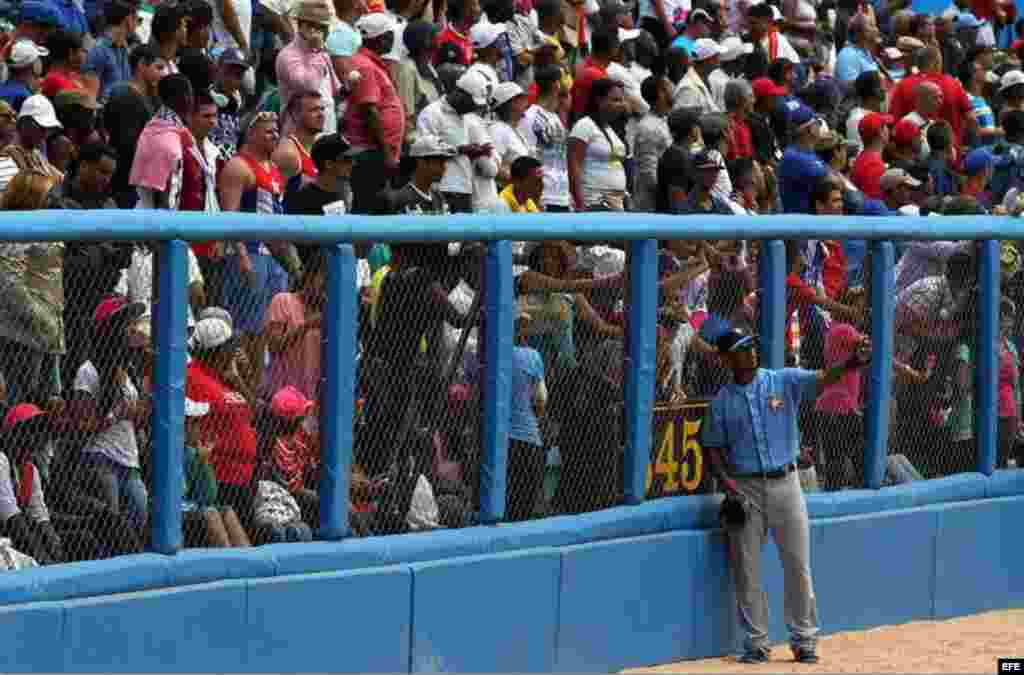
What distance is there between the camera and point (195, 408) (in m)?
9.71

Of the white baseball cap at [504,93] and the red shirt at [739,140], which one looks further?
the red shirt at [739,140]

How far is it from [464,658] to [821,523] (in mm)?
2779

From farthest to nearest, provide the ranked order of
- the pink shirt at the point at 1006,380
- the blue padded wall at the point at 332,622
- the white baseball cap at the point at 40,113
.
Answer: the pink shirt at the point at 1006,380 → the white baseball cap at the point at 40,113 → the blue padded wall at the point at 332,622

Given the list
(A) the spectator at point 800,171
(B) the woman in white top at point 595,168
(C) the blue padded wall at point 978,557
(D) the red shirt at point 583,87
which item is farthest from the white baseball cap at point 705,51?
(C) the blue padded wall at point 978,557

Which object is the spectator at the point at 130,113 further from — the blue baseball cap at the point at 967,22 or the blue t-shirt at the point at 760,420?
the blue baseball cap at the point at 967,22

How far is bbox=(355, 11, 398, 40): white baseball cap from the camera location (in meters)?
15.8

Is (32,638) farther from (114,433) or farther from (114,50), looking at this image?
(114,50)

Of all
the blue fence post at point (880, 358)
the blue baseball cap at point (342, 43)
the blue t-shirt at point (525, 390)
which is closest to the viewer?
the blue t-shirt at point (525, 390)

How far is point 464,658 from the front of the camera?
10750 mm

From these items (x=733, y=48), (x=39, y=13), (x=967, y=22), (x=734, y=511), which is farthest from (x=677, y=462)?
(x=967, y=22)

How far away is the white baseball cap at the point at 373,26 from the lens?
15805mm

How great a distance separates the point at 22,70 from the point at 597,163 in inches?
150

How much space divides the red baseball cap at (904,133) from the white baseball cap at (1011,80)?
3.13 metres

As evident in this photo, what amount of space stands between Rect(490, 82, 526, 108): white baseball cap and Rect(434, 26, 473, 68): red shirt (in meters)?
1.48
